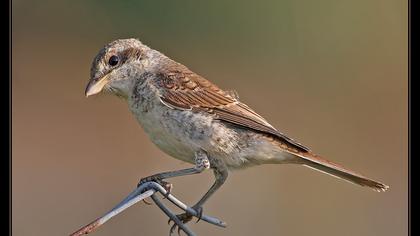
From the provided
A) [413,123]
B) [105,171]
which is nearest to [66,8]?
[105,171]

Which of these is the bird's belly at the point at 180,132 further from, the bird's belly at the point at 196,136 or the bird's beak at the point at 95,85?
the bird's beak at the point at 95,85

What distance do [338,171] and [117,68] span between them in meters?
1.23

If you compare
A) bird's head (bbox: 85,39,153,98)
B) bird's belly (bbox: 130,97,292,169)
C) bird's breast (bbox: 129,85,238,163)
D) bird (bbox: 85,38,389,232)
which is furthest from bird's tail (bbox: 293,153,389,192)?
bird's head (bbox: 85,39,153,98)

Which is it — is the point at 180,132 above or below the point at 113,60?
below

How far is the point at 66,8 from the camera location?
8125mm

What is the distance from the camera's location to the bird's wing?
14.3 ft

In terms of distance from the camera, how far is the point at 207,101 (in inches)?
176

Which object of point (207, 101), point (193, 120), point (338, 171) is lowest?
point (338, 171)

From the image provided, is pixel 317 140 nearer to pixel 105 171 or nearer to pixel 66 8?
pixel 105 171

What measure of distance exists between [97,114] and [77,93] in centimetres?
28

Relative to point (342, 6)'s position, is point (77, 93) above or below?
below

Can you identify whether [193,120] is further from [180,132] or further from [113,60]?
[113,60]

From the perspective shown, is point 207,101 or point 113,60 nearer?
point 113,60

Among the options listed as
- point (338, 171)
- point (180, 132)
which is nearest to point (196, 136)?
point (180, 132)
